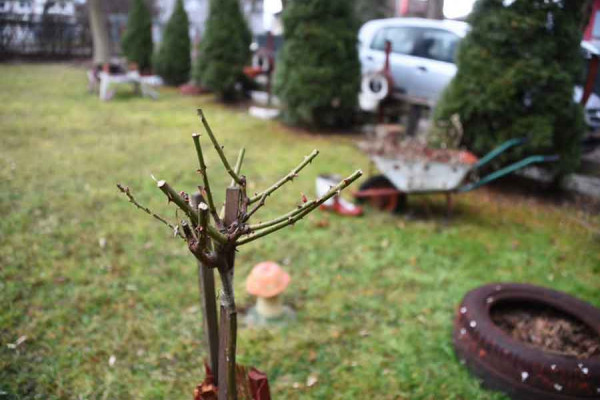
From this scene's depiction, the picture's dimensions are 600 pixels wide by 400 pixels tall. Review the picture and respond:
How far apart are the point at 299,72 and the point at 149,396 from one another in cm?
670

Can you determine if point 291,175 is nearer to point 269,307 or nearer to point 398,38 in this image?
point 269,307

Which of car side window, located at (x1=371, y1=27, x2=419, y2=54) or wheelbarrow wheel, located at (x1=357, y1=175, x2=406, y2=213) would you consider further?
car side window, located at (x1=371, y1=27, x2=419, y2=54)

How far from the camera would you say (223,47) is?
430 inches

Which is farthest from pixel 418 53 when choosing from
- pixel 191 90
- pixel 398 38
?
pixel 191 90

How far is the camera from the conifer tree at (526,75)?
5.10m

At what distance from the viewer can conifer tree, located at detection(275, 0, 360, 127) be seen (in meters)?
8.02

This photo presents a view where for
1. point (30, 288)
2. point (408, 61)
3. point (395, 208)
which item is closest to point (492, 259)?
point (395, 208)

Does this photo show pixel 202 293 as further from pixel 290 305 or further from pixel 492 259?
pixel 492 259

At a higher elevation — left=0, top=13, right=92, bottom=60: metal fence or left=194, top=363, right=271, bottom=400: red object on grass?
left=0, top=13, right=92, bottom=60: metal fence

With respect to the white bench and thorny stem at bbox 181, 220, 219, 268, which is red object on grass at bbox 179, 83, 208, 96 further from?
thorny stem at bbox 181, 220, 219, 268

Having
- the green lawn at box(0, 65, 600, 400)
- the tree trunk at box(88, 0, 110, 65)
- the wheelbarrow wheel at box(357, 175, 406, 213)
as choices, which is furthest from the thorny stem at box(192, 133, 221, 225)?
the tree trunk at box(88, 0, 110, 65)

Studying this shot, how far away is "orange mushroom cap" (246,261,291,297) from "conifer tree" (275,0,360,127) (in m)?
5.51

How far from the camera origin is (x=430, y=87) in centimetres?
809

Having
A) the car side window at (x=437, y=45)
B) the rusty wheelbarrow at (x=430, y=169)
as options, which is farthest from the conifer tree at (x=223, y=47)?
the rusty wheelbarrow at (x=430, y=169)
